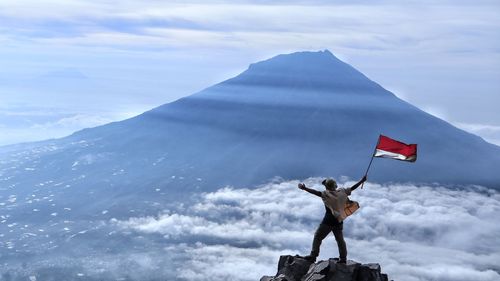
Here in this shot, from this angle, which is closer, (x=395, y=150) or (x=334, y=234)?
(x=334, y=234)

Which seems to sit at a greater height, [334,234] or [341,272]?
[334,234]

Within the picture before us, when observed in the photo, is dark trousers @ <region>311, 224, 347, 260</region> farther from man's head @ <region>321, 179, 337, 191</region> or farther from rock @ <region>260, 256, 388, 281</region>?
man's head @ <region>321, 179, 337, 191</region>

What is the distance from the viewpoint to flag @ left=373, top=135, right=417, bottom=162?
95.0 ft

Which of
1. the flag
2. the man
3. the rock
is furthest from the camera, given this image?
the flag

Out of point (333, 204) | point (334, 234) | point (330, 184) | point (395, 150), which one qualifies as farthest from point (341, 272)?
point (395, 150)

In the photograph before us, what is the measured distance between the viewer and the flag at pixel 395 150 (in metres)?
29.0

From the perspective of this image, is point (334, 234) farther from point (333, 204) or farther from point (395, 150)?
point (395, 150)

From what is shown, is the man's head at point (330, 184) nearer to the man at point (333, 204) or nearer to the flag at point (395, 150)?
the man at point (333, 204)

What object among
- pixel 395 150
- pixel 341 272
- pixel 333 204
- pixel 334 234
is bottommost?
pixel 341 272

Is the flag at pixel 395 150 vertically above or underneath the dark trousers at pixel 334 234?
above

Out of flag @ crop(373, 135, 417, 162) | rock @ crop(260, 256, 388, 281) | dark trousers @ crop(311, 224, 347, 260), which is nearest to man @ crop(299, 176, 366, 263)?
dark trousers @ crop(311, 224, 347, 260)

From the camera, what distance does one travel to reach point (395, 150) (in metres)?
29.4

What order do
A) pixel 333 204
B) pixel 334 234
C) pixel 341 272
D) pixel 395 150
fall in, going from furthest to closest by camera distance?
pixel 395 150 < pixel 341 272 < pixel 334 234 < pixel 333 204

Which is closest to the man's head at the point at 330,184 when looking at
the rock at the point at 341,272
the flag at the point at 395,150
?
the flag at the point at 395,150
